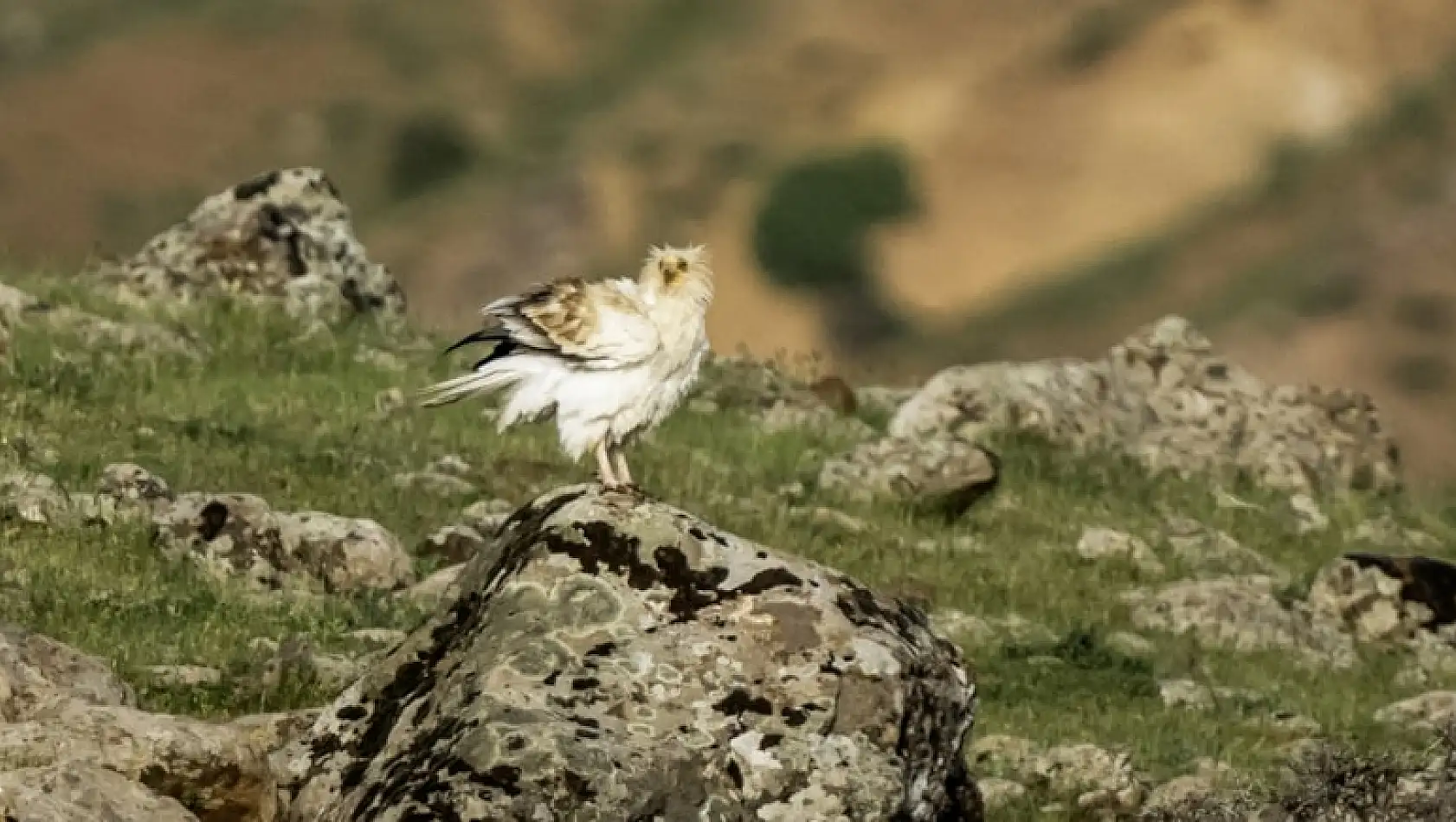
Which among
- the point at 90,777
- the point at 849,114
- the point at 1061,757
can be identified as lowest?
the point at 90,777

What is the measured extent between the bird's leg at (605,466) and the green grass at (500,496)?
2.32 meters

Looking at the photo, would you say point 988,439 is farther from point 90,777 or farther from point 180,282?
point 90,777

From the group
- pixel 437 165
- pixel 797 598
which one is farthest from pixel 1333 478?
pixel 437 165

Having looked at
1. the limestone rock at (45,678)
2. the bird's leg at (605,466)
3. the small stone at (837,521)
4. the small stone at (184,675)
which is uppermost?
the small stone at (837,521)

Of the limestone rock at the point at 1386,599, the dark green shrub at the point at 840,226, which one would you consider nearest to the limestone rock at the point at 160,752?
the limestone rock at the point at 1386,599

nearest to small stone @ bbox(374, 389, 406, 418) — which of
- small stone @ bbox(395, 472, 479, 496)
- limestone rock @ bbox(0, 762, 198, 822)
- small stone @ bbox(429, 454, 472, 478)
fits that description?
small stone @ bbox(429, 454, 472, 478)

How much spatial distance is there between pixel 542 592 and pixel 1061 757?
525cm

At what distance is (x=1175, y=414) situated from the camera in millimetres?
29781

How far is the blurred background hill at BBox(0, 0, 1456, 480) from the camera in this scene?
72.6 meters

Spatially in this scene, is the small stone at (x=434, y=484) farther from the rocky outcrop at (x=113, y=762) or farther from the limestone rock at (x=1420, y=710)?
the rocky outcrop at (x=113, y=762)

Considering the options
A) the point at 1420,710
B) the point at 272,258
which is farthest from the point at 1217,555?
the point at 272,258

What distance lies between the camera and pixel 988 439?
90.0ft

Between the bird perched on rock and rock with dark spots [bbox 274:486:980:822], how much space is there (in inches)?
45.9

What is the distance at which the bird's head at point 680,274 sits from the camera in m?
13.8
